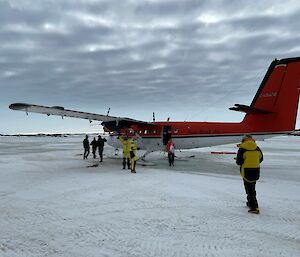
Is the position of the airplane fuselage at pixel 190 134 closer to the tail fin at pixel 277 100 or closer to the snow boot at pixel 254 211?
the tail fin at pixel 277 100

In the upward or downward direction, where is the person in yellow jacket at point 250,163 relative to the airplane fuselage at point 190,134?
downward

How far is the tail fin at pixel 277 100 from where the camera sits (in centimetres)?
1562

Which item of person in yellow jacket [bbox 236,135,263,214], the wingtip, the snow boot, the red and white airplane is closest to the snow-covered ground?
the snow boot

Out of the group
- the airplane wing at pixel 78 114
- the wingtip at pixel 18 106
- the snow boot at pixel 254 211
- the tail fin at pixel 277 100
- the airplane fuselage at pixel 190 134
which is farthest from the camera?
the airplane fuselage at pixel 190 134

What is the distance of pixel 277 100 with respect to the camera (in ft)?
52.8

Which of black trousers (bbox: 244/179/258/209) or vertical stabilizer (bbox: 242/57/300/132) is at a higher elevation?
vertical stabilizer (bbox: 242/57/300/132)

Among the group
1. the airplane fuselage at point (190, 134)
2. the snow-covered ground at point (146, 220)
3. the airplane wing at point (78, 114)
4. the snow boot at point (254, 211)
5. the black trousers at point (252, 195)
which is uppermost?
the airplane wing at point (78, 114)

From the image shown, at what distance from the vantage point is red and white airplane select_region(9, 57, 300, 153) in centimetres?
1566

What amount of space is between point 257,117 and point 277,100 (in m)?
1.50

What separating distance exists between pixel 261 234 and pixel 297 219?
1.62 meters

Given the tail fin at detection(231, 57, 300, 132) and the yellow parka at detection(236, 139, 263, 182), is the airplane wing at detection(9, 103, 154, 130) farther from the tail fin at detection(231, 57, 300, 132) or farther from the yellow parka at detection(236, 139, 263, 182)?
the yellow parka at detection(236, 139, 263, 182)

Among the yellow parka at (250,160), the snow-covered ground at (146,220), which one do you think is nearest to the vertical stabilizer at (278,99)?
the snow-covered ground at (146,220)

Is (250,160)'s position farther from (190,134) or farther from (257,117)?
(190,134)

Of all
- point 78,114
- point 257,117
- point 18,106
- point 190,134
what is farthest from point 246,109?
A: point 18,106
